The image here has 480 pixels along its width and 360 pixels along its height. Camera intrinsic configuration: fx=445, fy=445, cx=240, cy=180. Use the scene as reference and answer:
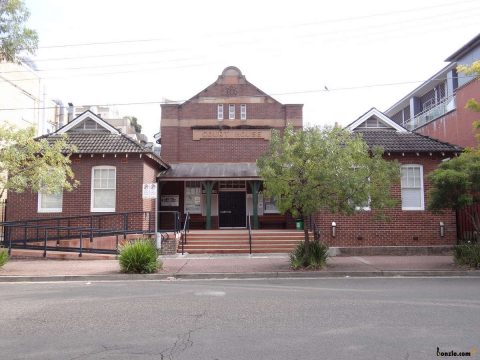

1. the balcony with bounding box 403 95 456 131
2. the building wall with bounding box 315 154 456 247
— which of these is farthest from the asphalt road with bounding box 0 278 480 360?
the balcony with bounding box 403 95 456 131

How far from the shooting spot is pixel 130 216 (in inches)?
733

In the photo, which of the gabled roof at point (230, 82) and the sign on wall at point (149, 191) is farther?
the gabled roof at point (230, 82)

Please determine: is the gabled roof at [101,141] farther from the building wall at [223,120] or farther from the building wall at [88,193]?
the building wall at [223,120]

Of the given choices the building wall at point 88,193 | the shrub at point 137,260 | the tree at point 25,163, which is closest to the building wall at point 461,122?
the building wall at point 88,193

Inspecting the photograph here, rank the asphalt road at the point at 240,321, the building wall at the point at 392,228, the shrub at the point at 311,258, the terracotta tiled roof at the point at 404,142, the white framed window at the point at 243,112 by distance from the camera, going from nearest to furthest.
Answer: the asphalt road at the point at 240,321
the shrub at the point at 311,258
the building wall at the point at 392,228
the terracotta tiled roof at the point at 404,142
the white framed window at the point at 243,112

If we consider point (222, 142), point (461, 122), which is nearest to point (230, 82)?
point (222, 142)

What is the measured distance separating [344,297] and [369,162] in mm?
5054

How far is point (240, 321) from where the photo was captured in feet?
22.6

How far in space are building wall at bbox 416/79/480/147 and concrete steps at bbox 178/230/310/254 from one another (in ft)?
34.1

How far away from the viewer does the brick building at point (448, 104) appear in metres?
22.2

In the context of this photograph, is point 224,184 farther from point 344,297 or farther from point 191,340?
point 191,340

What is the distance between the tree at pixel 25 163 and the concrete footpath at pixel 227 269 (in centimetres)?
255

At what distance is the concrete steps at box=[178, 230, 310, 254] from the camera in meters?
17.5

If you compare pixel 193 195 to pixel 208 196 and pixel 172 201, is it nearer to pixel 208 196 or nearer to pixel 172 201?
pixel 172 201
